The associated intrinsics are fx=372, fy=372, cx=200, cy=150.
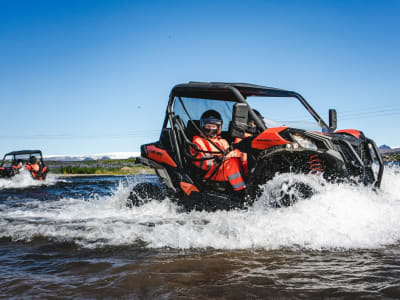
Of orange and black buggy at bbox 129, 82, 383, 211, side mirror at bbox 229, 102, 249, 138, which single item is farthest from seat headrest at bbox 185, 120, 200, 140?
side mirror at bbox 229, 102, 249, 138

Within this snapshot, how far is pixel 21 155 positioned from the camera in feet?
58.1

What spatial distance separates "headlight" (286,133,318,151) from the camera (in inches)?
144

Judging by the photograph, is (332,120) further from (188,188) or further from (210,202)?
(188,188)

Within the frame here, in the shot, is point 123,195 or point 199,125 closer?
point 199,125

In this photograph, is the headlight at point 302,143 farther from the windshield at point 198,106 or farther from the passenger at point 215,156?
the windshield at point 198,106

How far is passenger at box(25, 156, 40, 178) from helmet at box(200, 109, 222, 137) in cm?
1372

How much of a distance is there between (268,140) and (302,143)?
0.35 meters

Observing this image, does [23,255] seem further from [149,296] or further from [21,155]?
[21,155]

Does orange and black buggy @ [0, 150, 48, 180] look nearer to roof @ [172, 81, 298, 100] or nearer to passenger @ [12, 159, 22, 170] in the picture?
passenger @ [12, 159, 22, 170]

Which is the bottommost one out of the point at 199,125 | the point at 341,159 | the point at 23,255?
the point at 23,255

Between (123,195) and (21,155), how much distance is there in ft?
45.3

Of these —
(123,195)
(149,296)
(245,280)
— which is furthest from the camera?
(123,195)

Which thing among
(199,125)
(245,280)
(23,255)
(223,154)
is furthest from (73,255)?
(199,125)

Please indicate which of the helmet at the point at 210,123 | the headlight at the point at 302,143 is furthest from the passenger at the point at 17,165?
the headlight at the point at 302,143
